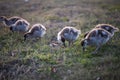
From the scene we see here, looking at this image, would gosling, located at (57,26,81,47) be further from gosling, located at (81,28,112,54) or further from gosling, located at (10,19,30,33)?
gosling, located at (10,19,30,33)

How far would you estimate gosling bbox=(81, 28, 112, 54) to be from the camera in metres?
8.66

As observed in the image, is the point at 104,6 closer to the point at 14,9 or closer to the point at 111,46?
the point at 14,9

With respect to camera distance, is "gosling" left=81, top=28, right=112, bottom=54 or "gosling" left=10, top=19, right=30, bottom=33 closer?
"gosling" left=81, top=28, right=112, bottom=54

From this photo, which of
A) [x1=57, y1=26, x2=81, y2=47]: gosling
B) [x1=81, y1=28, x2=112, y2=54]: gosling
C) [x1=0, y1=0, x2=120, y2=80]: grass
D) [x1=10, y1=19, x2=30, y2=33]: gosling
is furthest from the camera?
[x1=10, y1=19, x2=30, y2=33]: gosling

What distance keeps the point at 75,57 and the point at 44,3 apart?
962 cm

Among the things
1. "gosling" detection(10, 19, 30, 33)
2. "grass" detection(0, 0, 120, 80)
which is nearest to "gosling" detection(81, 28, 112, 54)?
"grass" detection(0, 0, 120, 80)

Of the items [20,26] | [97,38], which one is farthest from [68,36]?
[20,26]

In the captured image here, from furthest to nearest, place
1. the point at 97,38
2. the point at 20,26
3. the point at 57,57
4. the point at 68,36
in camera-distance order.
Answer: the point at 20,26 < the point at 68,36 < the point at 97,38 < the point at 57,57

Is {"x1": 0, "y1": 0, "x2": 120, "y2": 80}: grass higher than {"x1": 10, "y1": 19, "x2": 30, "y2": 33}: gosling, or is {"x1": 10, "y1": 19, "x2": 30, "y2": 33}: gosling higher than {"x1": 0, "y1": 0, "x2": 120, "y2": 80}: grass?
{"x1": 10, "y1": 19, "x2": 30, "y2": 33}: gosling

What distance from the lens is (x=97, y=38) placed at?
341 inches

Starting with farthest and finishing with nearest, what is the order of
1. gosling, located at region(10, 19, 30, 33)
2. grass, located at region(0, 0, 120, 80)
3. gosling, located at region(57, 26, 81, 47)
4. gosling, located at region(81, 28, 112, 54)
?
gosling, located at region(10, 19, 30, 33), gosling, located at region(57, 26, 81, 47), gosling, located at region(81, 28, 112, 54), grass, located at region(0, 0, 120, 80)

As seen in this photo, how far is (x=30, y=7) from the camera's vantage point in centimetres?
1664

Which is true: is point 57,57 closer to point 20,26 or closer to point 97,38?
point 97,38

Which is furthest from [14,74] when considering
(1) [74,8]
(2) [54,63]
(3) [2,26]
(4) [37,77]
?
(1) [74,8]
